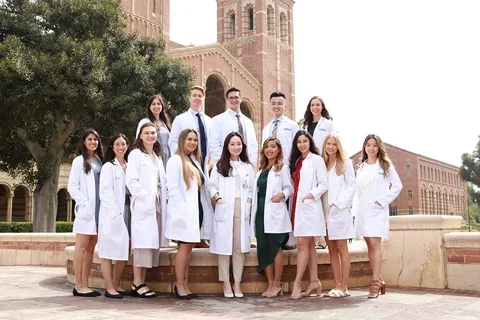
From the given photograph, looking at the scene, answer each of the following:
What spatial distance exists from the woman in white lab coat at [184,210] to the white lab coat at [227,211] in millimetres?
162

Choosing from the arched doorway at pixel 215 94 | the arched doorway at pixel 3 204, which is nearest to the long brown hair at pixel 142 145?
the arched doorway at pixel 3 204

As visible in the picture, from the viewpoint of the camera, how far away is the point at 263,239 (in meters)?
5.40

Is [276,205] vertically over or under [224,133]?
under

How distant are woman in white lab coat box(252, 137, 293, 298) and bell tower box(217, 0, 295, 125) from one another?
3140 cm

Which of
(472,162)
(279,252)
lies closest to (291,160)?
(279,252)

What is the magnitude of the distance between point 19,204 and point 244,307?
27536 millimetres

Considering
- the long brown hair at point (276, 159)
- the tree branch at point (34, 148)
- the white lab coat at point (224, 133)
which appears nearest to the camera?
the long brown hair at point (276, 159)

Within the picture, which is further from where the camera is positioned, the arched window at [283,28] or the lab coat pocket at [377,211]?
the arched window at [283,28]

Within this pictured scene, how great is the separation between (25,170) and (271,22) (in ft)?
87.7

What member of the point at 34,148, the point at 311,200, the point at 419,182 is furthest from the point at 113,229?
the point at 419,182

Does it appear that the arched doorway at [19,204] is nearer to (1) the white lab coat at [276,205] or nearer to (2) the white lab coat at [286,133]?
(2) the white lab coat at [286,133]

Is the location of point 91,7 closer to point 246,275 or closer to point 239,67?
point 246,275

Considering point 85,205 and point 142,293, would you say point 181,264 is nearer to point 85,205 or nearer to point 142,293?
point 142,293

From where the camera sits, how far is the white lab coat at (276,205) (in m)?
5.36
